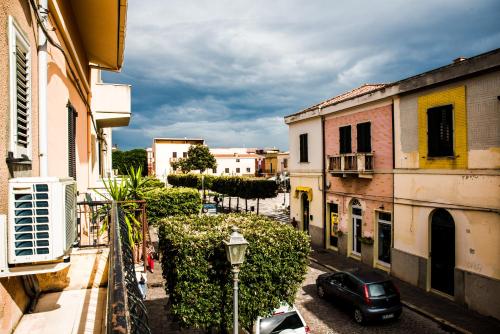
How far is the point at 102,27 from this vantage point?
29.5ft

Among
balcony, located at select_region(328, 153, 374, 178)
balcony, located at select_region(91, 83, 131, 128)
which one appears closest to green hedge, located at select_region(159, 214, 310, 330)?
balcony, located at select_region(91, 83, 131, 128)

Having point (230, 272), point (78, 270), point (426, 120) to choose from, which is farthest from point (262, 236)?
point (426, 120)

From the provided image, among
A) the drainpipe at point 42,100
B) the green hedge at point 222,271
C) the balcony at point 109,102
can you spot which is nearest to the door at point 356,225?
the green hedge at point 222,271

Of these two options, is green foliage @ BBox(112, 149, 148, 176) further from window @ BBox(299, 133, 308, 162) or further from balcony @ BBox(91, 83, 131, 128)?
balcony @ BBox(91, 83, 131, 128)

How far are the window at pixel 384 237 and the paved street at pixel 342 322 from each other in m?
4.18

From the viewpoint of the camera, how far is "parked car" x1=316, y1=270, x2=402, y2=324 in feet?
35.6

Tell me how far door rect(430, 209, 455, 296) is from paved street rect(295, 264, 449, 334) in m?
2.11

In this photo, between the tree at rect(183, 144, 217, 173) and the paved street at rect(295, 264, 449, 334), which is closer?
the paved street at rect(295, 264, 449, 334)

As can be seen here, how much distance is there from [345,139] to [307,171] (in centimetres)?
440

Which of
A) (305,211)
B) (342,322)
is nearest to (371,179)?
(305,211)

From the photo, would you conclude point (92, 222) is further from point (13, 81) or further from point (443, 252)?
point (443, 252)

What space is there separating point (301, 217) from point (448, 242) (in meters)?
11.8

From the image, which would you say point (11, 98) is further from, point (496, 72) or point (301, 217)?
point (301, 217)

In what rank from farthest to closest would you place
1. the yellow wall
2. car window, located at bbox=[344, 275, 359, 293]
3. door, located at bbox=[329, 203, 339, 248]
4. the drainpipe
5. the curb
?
door, located at bbox=[329, 203, 339, 248]
the yellow wall
car window, located at bbox=[344, 275, 359, 293]
the curb
the drainpipe
